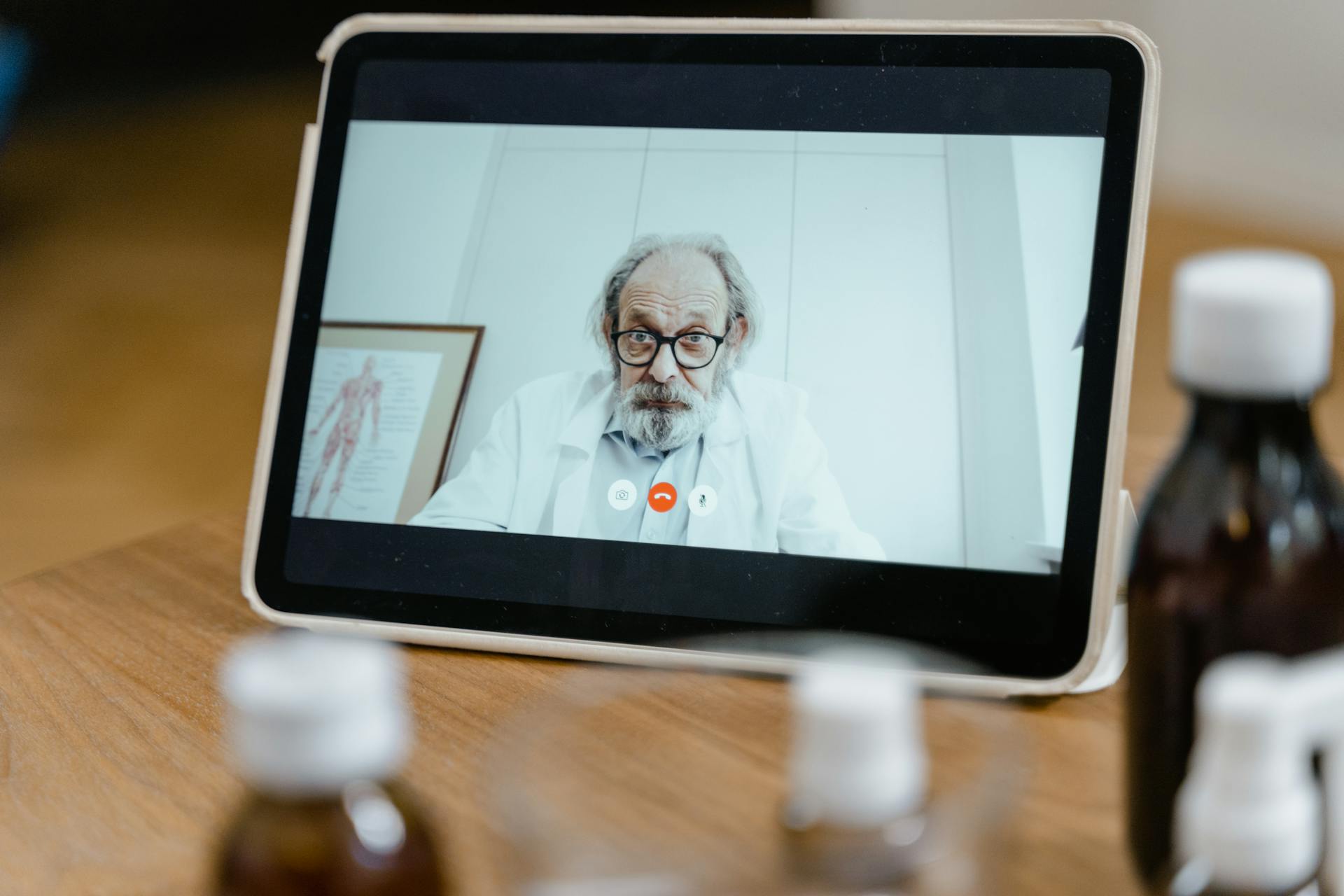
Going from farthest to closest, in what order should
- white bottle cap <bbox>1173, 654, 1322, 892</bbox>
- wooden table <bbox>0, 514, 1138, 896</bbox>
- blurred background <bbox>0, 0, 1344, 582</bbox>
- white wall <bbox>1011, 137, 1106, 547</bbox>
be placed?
blurred background <bbox>0, 0, 1344, 582</bbox> < white wall <bbox>1011, 137, 1106, 547</bbox> < wooden table <bbox>0, 514, 1138, 896</bbox> < white bottle cap <bbox>1173, 654, 1322, 892</bbox>

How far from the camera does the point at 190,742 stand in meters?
0.48

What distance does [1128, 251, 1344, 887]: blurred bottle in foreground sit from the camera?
30 centimetres

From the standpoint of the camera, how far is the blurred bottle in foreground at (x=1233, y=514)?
0.30 metres

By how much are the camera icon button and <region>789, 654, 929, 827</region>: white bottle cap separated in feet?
0.84

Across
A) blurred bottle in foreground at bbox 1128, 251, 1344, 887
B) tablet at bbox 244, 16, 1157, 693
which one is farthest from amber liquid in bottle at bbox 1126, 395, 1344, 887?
tablet at bbox 244, 16, 1157, 693

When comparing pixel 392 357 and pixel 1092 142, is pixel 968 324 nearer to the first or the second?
pixel 1092 142

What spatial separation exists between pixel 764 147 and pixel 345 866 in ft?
1.20

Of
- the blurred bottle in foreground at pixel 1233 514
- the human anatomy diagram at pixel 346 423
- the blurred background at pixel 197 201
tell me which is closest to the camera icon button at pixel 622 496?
the human anatomy diagram at pixel 346 423

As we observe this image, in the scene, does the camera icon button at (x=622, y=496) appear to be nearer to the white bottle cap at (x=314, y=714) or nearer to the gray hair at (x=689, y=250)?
the gray hair at (x=689, y=250)

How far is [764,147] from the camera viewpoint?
55cm

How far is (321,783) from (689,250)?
1.09ft

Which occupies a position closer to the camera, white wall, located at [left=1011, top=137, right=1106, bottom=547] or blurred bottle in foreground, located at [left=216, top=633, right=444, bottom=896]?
blurred bottle in foreground, located at [left=216, top=633, right=444, bottom=896]

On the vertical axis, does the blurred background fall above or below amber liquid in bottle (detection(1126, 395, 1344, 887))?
above

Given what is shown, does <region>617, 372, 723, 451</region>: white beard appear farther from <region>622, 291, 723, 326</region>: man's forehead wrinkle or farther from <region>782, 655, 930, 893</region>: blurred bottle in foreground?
<region>782, 655, 930, 893</region>: blurred bottle in foreground
